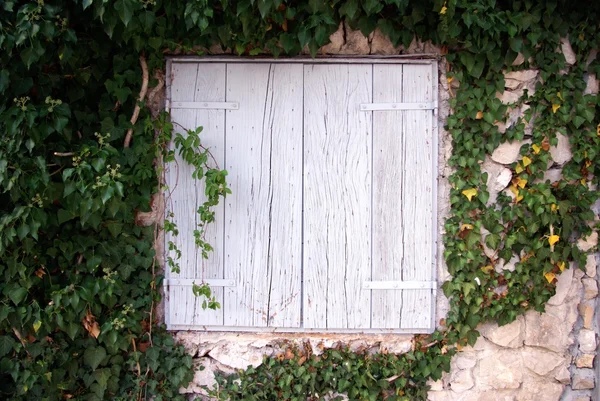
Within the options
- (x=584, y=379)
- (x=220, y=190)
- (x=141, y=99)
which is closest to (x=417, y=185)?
(x=220, y=190)

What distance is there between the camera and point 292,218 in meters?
3.13

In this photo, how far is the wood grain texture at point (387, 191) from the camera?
123 inches

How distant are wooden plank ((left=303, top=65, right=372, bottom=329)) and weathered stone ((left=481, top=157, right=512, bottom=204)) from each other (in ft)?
2.24

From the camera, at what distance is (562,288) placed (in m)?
3.22

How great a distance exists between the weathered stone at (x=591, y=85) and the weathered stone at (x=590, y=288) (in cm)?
107

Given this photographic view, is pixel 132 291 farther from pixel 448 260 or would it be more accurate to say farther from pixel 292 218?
pixel 448 260

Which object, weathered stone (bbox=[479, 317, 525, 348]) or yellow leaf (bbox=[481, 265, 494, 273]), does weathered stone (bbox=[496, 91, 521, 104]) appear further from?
weathered stone (bbox=[479, 317, 525, 348])

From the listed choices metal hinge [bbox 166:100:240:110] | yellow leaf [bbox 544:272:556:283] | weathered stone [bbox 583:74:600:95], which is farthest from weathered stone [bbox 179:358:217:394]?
weathered stone [bbox 583:74:600:95]

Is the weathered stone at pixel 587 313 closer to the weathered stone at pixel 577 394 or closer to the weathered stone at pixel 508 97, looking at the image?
the weathered stone at pixel 577 394

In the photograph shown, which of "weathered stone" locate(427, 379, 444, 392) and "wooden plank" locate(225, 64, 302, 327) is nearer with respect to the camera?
"wooden plank" locate(225, 64, 302, 327)

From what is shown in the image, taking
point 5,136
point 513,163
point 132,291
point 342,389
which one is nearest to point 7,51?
point 5,136

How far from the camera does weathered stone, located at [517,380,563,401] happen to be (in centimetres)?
322

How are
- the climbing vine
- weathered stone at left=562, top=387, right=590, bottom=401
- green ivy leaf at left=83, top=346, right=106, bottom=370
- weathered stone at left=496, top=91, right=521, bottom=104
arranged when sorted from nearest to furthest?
the climbing vine
green ivy leaf at left=83, top=346, right=106, bottom=370
weathered stone at left=496, top=91, right=521, bottom=104
weathered stone at left=562, top=387, right=590, bottom=401

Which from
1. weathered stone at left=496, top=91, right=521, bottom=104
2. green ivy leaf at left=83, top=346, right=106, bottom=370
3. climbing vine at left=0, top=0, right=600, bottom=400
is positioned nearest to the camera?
climbing vine at left=0, top=0, right=600, bottom=400
